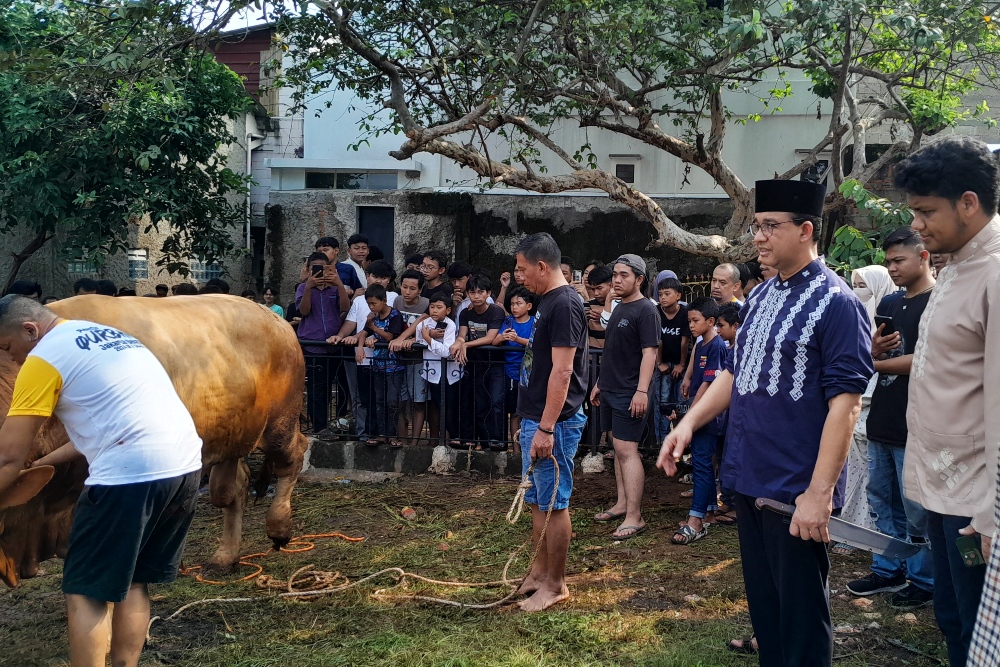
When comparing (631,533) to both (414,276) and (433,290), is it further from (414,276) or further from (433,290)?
(414,276)

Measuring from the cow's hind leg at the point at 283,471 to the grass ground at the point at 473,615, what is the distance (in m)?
0.20

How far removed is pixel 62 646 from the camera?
4.87 metres

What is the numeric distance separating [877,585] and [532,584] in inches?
81.4

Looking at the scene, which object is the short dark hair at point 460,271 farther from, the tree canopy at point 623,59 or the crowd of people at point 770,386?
the tree canopy at point 623,59

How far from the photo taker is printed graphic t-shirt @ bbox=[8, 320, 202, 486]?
12.4 feet

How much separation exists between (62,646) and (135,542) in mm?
1493

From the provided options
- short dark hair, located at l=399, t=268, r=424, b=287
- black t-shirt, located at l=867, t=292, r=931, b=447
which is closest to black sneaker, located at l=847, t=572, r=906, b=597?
black t-shirt, located at l=867, t=292, r=931, b=447

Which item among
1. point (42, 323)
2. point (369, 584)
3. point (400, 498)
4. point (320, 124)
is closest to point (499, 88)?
point (400, 498)

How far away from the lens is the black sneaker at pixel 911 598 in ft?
17.0

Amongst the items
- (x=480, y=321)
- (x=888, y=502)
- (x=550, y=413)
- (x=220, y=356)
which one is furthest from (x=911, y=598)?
(x=480, y=321)

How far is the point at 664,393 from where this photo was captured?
795 cm

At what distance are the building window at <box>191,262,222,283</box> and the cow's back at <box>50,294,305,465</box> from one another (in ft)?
32.3

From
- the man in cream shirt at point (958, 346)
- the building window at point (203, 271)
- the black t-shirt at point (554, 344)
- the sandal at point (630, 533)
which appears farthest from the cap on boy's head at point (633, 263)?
the building window at point (203, 271)

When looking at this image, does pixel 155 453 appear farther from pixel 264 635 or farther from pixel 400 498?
pixel 400 498
